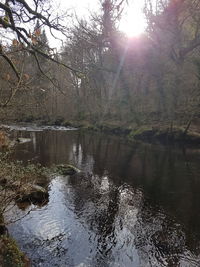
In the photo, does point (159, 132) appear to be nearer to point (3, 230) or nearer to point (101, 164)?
point (101, 164)

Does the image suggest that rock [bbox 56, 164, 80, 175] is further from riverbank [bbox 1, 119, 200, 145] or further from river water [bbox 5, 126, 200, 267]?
riverbank [bbox 1, 119, 200, 145]

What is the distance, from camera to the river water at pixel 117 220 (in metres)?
6.44

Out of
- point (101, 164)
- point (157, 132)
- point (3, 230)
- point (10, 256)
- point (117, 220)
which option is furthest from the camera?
point (157, 132)

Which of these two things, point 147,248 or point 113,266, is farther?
point 147,248

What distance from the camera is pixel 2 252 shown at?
517cm

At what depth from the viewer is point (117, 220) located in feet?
27.7

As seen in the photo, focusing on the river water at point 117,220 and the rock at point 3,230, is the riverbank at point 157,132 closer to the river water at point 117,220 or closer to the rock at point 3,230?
the river water at point 117,220

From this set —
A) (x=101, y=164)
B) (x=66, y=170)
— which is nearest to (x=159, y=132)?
(x=101, y=164)

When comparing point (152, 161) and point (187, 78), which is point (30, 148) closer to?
point (152, 161)

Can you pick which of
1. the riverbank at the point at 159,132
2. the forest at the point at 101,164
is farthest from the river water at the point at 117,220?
the riverbank at the point at 159,132

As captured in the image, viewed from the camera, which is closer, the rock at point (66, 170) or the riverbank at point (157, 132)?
the rock at point (66, 170)

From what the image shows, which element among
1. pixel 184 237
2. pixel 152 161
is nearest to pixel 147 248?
pixel 184 237

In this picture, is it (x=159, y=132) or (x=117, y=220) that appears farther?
(x=159, y=132)

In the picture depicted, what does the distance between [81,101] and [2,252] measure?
42.3 meters
